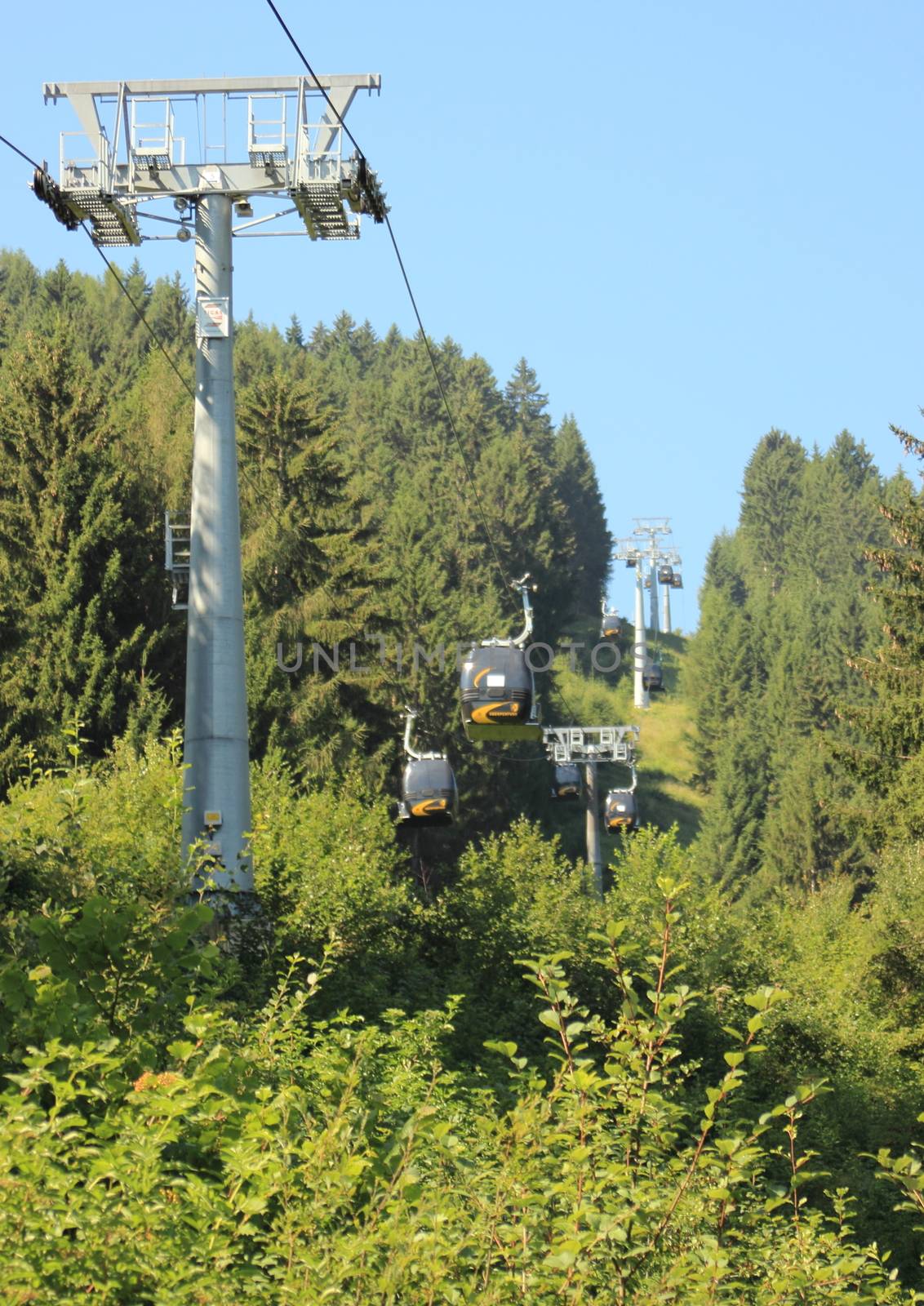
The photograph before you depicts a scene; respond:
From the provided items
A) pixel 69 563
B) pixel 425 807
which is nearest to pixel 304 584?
pixel 69 563

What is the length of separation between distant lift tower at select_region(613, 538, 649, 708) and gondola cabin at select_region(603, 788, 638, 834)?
25.5 meters

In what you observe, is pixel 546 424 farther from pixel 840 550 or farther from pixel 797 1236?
pixel 797 1236

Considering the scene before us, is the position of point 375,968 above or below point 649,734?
below

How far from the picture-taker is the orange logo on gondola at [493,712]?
79.5 feet

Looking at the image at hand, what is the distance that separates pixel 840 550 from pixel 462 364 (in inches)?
1222

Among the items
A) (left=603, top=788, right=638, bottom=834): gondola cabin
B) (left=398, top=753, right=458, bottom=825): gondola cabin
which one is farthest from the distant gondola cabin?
(left=398, top=753, right=458, bottom=825): gondola cabin

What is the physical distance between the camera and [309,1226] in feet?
18.4

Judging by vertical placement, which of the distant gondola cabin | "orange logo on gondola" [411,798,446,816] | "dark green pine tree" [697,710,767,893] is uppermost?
the distant gondola cabin

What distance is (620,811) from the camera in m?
47.1

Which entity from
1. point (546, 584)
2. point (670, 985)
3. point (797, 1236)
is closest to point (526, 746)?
point (546, 584)

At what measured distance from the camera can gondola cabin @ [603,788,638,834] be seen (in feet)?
153

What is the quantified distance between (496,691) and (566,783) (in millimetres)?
26048

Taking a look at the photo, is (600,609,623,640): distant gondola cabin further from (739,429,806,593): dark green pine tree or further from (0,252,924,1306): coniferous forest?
(739,429,806,593): dark green pine tree

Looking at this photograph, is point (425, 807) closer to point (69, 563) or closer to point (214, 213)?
point (69, 563)
